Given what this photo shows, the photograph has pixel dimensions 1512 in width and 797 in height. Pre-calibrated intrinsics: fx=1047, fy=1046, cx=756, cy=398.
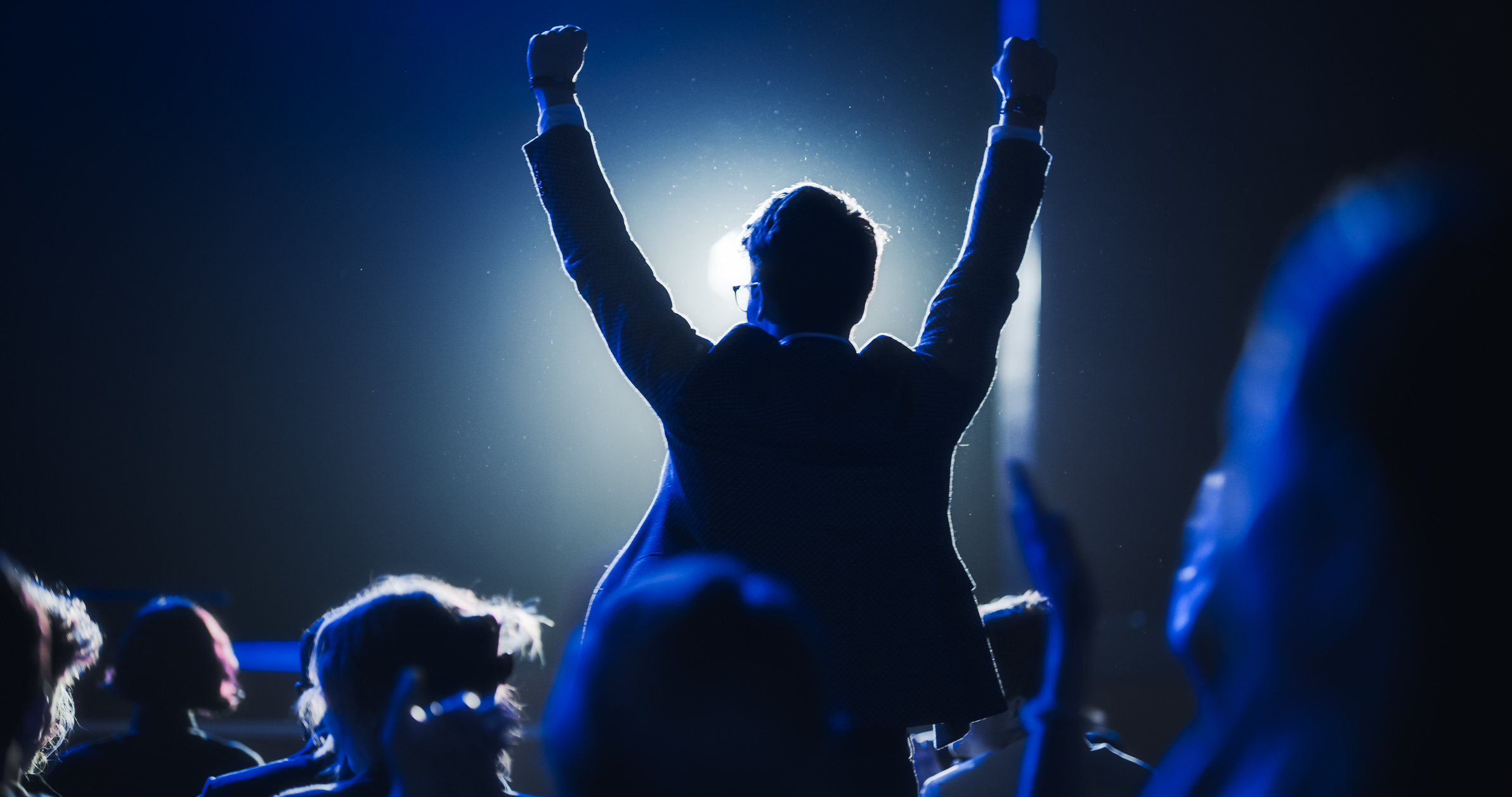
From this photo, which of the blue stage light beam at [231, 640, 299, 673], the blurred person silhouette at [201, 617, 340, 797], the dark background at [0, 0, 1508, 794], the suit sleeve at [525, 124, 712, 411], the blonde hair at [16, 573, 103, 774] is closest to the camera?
the blonde hair at [16, 573, 103, 774]

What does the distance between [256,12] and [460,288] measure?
969mm

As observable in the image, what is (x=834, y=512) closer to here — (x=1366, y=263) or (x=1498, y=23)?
(x=1366, y=263)

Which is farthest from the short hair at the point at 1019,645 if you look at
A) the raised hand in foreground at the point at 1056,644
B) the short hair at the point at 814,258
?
the raised hand in foreground at the point at 1056,644

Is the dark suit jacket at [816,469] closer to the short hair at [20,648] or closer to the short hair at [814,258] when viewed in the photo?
the short hair at [814,258]

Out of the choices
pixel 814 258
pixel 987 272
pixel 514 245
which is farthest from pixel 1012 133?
pixel 514 245

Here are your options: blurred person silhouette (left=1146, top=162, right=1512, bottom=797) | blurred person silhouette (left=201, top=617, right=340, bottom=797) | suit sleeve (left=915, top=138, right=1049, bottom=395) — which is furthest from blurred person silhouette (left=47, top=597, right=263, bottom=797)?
blurred person silhouette (left=1146, top=162, right=1512, bottom=797)

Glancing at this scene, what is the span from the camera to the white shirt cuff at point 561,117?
1019 mm

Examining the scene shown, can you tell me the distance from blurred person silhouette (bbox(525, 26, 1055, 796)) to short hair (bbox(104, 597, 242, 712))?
1.12m

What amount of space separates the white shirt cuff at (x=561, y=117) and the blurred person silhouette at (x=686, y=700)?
0.63 m

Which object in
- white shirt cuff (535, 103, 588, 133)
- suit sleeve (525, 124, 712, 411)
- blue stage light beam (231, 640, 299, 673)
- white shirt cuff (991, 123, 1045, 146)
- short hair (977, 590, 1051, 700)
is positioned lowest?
blue stage light beam (231, 640, 299, 673)

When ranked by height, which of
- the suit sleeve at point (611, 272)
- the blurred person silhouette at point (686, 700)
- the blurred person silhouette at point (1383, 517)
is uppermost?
the suit sleeve at point (611, 272)

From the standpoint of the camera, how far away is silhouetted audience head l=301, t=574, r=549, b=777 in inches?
41.2

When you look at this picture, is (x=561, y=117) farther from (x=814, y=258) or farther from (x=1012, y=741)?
(x=1012, y=741)

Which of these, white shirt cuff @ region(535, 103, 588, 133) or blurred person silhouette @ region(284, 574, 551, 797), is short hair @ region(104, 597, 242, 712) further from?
white shirt cuff @ region(535, 103, 588, 133)
